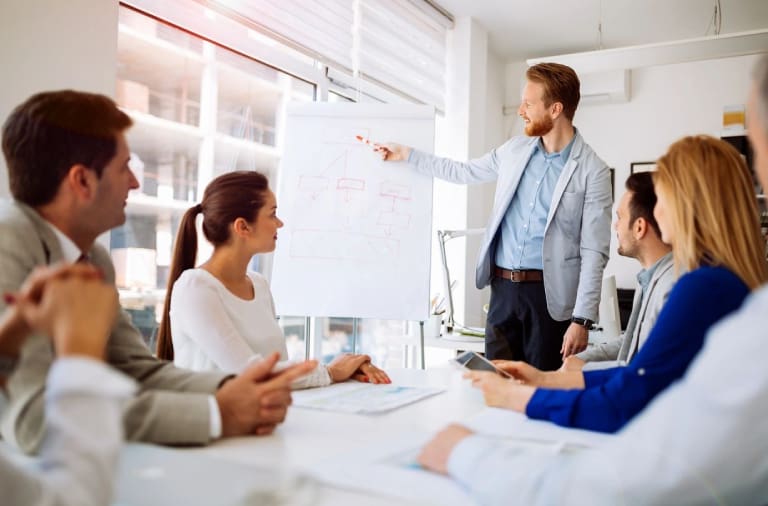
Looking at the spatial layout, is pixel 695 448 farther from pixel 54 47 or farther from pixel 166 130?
pixel 166 130

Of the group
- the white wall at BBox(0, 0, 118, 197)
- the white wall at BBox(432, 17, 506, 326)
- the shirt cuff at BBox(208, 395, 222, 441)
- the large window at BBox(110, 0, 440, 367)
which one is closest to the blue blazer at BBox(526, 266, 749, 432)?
the shirt cuff at BBox(208, 395, 222, 441)

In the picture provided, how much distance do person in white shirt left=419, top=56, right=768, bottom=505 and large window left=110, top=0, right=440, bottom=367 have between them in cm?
237

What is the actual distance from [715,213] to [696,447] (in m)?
0.62

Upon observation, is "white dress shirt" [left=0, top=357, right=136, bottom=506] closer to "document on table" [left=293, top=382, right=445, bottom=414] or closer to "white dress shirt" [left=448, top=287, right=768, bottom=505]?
"white dress shirt" [left=448, top=287, right=768, bottom=505]

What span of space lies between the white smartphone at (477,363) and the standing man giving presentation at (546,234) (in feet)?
2.73

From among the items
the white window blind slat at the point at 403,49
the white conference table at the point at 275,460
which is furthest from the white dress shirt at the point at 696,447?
the white window blind slat at the point at 403,49

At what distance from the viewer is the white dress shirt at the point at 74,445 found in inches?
26.2

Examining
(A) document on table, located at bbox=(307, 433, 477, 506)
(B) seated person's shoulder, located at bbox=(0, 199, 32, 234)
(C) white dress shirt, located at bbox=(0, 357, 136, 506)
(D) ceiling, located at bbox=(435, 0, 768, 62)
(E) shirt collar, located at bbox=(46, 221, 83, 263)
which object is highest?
(D) ceiling, located at bbox=(435, 0, 768, 62)

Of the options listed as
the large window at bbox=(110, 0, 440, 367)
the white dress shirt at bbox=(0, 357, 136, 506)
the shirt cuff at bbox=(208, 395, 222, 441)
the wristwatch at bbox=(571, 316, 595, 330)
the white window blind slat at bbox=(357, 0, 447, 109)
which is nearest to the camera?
the white dress shirt at bbox=(0, 357, 136, 506)

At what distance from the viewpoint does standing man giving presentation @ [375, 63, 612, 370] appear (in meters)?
2.62

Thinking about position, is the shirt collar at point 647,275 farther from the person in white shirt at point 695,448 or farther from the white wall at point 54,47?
the white wall at point 54,47

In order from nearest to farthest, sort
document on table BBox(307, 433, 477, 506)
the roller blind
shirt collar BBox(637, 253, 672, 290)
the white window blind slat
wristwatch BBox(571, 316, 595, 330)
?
document on table BBox(307, 433, 477, 506)
shirt collar BBox(637, 253, 672, 290)
wristwatch BBox(571, 316, 595, 330)
the roller blind
the white window blind slat

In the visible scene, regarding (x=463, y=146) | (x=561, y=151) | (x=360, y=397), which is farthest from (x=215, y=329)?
(x=463, y=146)

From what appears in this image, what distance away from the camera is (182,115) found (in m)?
3.20
